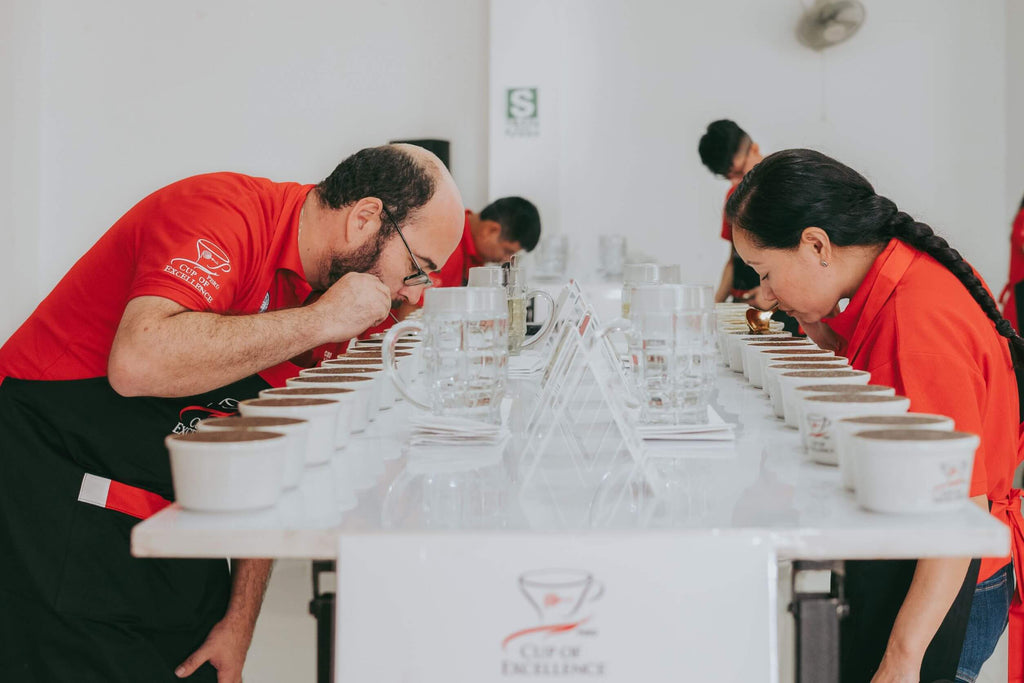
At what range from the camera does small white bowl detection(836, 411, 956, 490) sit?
848 millimetres

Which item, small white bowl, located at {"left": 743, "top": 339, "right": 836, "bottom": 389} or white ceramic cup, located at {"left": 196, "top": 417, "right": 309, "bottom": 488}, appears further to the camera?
small white bowl, located at {"left": 743, "top": 339, "right": 836, "bottom": 389}

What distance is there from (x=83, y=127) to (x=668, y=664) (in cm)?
506

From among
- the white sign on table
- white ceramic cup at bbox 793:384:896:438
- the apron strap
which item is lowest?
the apron strap

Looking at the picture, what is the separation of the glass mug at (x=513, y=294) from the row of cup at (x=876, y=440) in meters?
0.66

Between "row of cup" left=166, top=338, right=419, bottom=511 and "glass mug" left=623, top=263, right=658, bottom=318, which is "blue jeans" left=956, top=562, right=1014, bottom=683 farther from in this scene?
"glass mug" left=623, top=263, right=658, bottom=318

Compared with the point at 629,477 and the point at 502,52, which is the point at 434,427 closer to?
the point at 629,477

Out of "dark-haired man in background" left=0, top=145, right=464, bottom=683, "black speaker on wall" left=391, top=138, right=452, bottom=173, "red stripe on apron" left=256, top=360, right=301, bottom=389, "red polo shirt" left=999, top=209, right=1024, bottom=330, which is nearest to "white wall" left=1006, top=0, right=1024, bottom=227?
"red polo shirt" left=999, top=209, right=1024, bottom=330

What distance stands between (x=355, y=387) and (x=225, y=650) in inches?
21.3

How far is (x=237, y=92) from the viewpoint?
5199mm

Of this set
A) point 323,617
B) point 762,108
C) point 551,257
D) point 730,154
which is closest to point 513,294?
point 323,617

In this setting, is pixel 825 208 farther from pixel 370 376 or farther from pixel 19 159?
pixel 19 159

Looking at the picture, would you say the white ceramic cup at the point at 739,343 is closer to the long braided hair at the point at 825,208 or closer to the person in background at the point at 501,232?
the long braided hair at the point at 825,208

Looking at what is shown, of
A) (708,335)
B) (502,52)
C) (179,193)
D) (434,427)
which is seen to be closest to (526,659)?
(434,427)

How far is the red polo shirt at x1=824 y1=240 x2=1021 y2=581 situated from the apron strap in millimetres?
958
